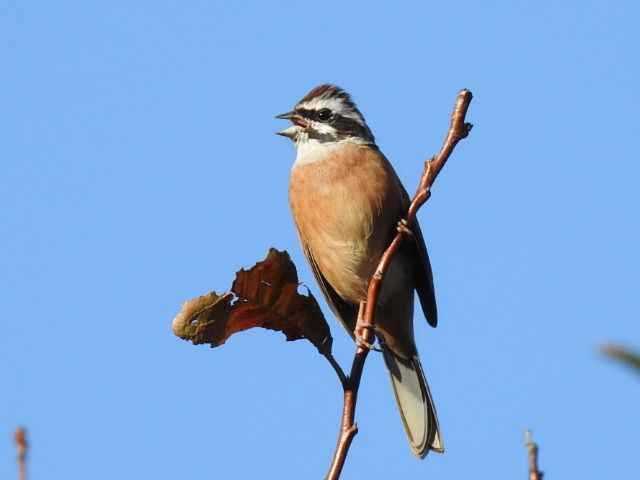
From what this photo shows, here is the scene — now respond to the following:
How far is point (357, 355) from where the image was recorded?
361 centimetres

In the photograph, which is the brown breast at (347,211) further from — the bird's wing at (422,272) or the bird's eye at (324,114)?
the bird's eye at (324,114)

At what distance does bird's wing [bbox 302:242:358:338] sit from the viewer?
648 cm

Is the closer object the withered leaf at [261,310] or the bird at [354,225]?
the withered leaf at [261,310]

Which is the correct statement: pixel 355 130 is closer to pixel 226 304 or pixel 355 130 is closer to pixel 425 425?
pixel 425 425

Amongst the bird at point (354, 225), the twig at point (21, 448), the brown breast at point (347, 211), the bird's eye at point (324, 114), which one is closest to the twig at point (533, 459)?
the twig at point (21, 448)

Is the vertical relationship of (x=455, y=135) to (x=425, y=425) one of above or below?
above

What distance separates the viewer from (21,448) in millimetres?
1436

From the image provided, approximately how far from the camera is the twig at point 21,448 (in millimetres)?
1368

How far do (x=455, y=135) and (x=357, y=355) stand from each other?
37.8 inches

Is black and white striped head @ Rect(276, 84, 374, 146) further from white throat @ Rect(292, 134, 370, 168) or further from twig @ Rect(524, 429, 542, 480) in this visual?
twig @ Rect(524, 429, 542, 480)

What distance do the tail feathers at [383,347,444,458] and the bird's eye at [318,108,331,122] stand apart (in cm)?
173

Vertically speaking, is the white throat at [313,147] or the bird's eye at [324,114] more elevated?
the bird's eye at [324,114]

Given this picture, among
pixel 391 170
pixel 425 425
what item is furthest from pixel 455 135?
pixel 391 170

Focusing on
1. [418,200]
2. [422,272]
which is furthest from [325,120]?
[418,200]
